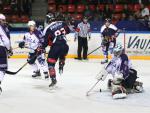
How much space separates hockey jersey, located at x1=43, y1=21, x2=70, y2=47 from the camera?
9695 mm

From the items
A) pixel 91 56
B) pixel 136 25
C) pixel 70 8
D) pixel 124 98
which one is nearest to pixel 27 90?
pixel 124 98

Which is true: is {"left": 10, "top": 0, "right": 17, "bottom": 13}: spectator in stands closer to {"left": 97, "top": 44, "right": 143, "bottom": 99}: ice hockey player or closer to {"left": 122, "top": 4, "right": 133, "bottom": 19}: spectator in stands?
{"left": 122, "top": 4, "right": 133, "bottom": 19}: spectator in stands

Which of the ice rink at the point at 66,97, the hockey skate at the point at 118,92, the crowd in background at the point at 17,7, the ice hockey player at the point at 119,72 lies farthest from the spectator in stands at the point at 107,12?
the hockey skate at the point at 118,92

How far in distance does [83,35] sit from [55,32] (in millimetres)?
5673

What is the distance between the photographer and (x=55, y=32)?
9.73 metres

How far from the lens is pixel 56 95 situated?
9469 millimetres

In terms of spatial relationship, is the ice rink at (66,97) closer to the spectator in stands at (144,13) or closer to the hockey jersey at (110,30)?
the hockey jersey at (110,30)

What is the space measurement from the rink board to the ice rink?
130 inches

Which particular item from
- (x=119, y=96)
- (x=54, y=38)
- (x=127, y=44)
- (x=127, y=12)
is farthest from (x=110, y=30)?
(x=119, y=96)

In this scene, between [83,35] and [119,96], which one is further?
[83,35]

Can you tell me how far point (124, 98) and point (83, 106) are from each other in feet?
3.23

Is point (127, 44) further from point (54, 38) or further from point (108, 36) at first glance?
point (54, 38)

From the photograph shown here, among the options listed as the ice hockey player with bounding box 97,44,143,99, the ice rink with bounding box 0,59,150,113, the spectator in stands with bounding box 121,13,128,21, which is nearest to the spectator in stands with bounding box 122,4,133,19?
the spectator in stands with bounding box 121,13,128,21

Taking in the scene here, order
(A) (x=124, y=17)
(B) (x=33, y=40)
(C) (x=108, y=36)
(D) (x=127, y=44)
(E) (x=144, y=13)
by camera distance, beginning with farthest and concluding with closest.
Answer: (A) (x=124, y=17), (E) (x=144, y=13), (D) (x=127, y=44), (C) (x=108, y=36), (B) (x=33, y=40)
